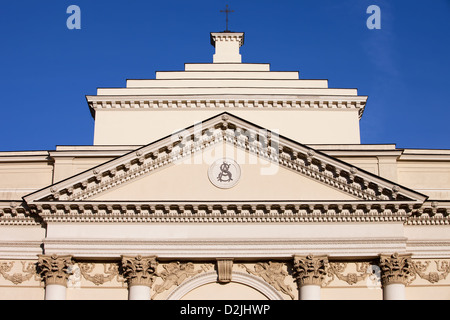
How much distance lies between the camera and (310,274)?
85.0 feet

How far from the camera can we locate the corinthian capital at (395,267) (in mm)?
25906

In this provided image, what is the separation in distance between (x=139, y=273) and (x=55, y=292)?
118 inches

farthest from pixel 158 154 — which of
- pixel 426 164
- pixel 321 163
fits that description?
pixel 426 164

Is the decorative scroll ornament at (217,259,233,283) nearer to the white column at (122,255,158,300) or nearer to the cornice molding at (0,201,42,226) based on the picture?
the white column at (122,255,158,300)

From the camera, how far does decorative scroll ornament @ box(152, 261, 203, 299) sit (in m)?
26.4

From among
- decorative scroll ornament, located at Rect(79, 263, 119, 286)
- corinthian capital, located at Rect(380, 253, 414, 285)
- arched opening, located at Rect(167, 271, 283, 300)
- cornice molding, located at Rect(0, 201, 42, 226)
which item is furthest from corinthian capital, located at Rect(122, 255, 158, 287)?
corinthian capital, located at Rect(380, 253, 414, 285)

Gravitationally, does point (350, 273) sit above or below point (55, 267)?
below

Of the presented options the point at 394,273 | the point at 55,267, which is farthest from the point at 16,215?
the point at 394,273

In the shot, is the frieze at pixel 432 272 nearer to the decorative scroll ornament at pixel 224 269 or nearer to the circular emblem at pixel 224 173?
the decorative scroll ornament at pixel 224 269

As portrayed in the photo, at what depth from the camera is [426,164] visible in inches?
1153

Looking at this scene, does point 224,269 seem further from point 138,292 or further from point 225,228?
point 138,292

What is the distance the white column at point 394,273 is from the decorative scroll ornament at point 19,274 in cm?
1258

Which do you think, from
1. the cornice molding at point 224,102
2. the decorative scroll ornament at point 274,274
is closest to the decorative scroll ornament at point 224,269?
the decorative scroll ornament at point 274,274

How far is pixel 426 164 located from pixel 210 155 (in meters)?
8.76
